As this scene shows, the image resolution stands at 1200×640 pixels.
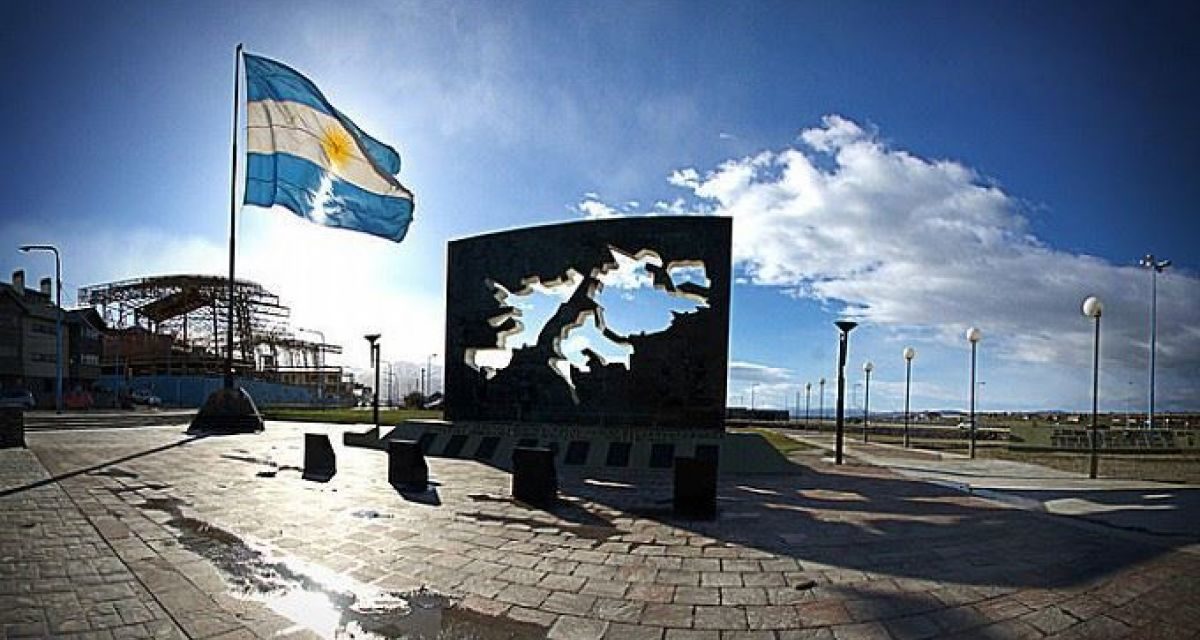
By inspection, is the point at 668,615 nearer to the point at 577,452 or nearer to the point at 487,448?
the point at 577,452

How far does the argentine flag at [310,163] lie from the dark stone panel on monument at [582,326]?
2.58 meters

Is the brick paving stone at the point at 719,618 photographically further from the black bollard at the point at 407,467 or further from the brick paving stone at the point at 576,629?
the black bollard at the point at 407,467

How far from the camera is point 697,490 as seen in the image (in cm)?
884

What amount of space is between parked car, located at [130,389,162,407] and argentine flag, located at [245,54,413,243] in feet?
140

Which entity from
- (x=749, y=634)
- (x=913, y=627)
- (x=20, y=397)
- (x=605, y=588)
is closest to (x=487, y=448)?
(x=605, y=588)

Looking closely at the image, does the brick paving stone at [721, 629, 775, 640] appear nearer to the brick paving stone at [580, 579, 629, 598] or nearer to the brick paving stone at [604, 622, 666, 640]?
the brick paving stone at [604, 622, 666, 640]

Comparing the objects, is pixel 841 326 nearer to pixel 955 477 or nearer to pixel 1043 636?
pixel 955 477

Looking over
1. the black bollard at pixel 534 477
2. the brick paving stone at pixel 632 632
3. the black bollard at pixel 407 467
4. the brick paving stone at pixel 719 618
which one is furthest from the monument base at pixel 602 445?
the brick paving stone at pixel 632 632

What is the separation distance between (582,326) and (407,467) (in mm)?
7525

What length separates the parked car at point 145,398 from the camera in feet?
172

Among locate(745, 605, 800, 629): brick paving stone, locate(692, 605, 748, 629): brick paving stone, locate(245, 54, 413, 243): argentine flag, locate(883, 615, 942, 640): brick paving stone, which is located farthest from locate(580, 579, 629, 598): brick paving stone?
locate(245, 54, 413, 243): argentine flag

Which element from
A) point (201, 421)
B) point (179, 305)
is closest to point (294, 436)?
point (201, 421)

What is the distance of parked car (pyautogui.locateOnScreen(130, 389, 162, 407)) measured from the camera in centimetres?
5228

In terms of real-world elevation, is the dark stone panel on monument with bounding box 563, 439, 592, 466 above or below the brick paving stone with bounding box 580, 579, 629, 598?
below
